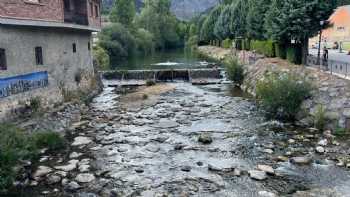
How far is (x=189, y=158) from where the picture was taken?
13.8 meters

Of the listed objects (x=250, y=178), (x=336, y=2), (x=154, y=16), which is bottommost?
(x=250, y=178)

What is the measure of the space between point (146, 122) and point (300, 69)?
1097 centimetres

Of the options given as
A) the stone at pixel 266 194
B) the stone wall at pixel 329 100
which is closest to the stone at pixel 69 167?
the stone at pixel 266 194

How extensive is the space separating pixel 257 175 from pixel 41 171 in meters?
7.50

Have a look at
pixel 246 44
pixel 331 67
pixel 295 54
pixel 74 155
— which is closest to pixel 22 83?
pixel 74 155

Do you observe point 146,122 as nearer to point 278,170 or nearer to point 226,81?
point 278,170

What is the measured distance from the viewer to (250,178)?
1186cm

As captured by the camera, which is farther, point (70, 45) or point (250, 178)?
point (70, 45)

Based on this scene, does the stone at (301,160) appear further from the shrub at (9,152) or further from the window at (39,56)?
the window at (39,56)

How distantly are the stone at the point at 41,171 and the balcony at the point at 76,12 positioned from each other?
10.1 m

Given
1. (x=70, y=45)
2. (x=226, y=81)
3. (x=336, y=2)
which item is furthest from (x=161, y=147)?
(x=226, y=81)

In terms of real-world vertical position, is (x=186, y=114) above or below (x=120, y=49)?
below

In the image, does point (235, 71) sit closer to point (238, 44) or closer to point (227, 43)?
point (238, 44)

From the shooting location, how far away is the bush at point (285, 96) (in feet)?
58.3
